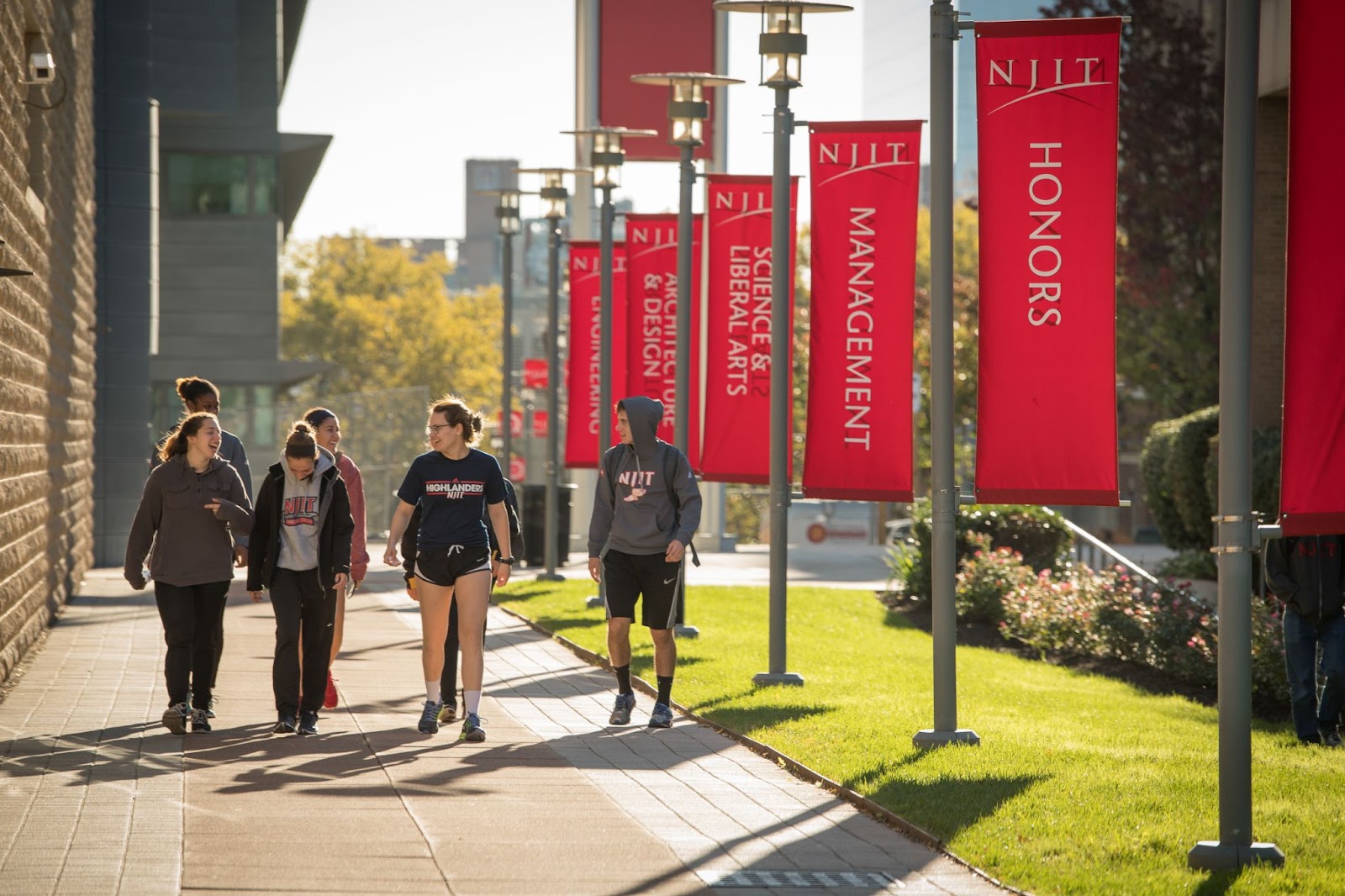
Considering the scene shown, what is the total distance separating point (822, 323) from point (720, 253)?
349 cm

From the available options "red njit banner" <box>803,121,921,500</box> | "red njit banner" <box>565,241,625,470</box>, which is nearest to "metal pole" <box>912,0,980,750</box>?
"red njit banner" <box>803,121,921,500</box>

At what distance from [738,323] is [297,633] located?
6.32m

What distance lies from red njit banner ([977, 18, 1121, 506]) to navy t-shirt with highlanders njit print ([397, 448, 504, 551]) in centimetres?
291

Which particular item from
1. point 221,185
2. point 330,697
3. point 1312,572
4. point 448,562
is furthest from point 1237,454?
point 221,185

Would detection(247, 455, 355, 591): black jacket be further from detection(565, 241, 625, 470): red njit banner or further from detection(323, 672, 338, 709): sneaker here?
detection(565, 241, 625, 470): red njit banner

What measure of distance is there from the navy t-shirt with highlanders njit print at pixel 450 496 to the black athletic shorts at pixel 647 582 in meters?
0.95

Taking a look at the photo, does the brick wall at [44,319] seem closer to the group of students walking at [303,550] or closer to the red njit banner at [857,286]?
the group of students walking at [303,550]

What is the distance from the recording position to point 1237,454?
6.92 meters

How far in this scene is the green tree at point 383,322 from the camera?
213ft

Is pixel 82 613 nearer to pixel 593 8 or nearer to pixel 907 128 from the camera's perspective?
pixel 907 128

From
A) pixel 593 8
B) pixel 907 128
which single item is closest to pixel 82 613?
pixel 907 128

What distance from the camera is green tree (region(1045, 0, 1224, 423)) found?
111ft

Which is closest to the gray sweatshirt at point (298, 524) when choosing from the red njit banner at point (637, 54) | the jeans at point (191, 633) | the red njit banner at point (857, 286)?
the jeans at point (191, 633)

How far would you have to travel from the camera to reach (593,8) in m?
38.8
